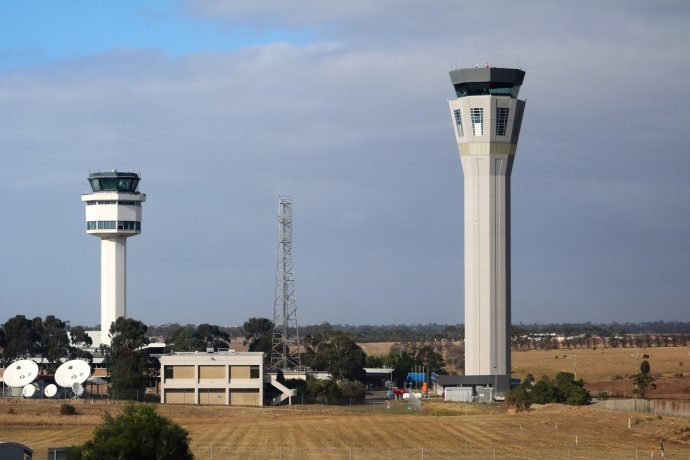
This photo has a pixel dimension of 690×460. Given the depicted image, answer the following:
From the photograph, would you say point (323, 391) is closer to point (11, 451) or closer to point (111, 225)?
point (111, 225)

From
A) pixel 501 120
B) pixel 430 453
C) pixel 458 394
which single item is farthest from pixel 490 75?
pixel 430 453

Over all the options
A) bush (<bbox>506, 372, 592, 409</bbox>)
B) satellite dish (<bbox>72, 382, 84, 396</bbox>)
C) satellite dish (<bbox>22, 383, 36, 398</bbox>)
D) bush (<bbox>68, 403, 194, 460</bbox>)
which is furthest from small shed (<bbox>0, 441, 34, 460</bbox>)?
satellite dish (<bbox>22, 383, 36, 398</bbox>)

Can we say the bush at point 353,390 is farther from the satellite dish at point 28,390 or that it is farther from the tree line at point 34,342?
the tree line at point 34,342

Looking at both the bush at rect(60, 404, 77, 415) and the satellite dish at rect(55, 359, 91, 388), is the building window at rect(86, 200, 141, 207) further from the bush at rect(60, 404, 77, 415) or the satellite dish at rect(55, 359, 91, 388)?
the bush at rect(60, 404, 77, 415)

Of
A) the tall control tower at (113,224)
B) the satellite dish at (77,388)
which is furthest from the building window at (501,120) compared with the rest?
the tall control tower at (113,224)

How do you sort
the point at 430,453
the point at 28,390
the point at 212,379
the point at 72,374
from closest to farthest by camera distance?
the point at 430,453
the point at 72,374
the point at 212,379
the point at 28,390
